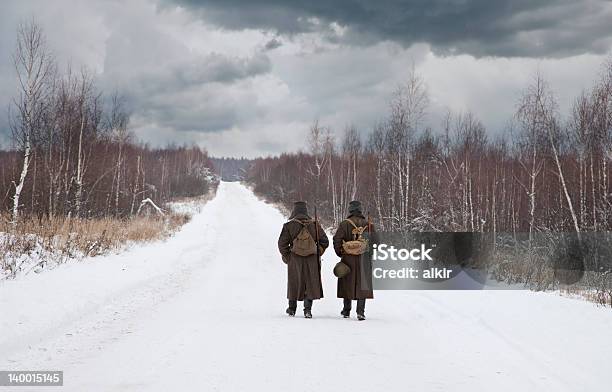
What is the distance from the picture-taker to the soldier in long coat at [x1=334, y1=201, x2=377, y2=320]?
8070 mm

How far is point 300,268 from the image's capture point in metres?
8.32

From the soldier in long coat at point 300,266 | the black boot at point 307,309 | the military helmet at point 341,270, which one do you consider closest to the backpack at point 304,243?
the soldier in long coat at point 300,266

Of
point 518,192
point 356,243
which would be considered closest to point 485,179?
point 518,192

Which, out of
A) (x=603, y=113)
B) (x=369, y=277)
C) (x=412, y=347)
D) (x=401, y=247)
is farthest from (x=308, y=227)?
(x=603, y=113)

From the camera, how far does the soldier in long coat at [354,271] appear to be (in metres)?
8.07

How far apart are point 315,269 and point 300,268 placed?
0.26 meters

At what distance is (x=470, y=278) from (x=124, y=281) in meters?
9.77

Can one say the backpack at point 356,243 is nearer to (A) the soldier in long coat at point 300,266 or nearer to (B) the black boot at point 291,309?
(A) the soldier in long coat at point 300,266

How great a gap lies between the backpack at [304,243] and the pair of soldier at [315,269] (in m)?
0.06

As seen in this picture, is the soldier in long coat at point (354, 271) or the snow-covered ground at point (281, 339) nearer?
the snow-covered ground at point (281, 339)

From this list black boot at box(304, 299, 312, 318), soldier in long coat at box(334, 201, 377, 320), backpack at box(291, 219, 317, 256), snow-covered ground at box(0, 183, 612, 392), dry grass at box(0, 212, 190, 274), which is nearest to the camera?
snow-covered ground at box(0, 183, 612, 392)

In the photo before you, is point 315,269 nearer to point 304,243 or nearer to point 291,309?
point 304,243

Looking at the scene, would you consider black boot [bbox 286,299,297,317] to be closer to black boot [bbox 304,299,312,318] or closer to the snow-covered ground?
black boot [bbox 304,299,312,318]

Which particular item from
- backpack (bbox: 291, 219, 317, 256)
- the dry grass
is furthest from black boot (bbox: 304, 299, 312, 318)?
the dry grass
